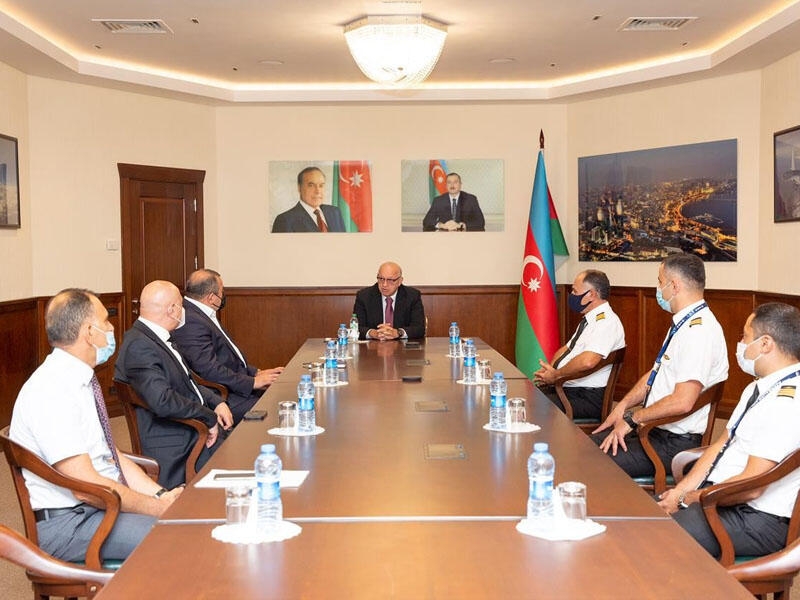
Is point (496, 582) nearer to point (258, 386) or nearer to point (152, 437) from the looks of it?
point (152, 437)

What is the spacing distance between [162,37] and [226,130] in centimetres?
248

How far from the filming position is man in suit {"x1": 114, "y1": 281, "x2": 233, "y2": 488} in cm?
451

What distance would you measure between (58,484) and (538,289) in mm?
7298

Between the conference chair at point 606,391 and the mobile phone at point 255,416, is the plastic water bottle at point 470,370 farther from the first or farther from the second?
the mobile phone at point 255,416

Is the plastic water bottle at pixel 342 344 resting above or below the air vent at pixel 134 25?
below

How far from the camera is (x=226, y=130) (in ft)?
33.8

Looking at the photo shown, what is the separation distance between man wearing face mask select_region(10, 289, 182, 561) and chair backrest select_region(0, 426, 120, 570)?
72 millimetres

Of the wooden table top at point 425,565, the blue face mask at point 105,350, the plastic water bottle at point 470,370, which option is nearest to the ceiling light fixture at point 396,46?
the plastic water bottle at point 470,370

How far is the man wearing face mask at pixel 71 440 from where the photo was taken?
10.3ft

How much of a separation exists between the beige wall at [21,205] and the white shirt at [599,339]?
498 cm

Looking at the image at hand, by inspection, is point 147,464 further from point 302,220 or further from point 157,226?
point 302,220

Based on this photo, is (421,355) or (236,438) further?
(421,355)

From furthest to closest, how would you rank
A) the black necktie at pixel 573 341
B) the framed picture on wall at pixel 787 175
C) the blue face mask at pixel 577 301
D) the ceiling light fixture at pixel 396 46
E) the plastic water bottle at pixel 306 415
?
the framed picture on wall at pixel 787 175, the ceiling light fixture at pixel 396 46, the black necktie at pixel 573 341, the blue face mask at pixel 577 301, the plastic water bottle at pixel 306 415

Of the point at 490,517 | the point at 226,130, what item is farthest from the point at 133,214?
the point at 490,517
